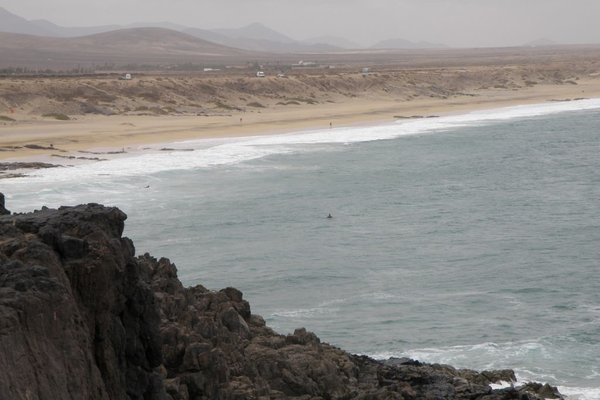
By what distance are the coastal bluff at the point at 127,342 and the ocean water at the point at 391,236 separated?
4.17m

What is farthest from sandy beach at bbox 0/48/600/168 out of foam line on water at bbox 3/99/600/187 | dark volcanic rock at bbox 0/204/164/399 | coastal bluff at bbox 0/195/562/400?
dark volcanic rock at bbox 0/204/164/399

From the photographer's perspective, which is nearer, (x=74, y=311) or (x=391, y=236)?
(x=74, y=311)

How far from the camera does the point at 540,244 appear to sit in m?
31.1

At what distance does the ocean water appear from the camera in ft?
74.8

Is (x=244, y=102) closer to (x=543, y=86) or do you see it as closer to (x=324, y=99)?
(x=324, y=99)

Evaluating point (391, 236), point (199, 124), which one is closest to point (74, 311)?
point (391, 236)

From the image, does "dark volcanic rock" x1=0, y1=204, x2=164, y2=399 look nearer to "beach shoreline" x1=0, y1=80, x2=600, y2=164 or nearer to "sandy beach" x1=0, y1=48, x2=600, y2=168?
"sandy beach" x1=0, y1=48, x2=600, y2=168

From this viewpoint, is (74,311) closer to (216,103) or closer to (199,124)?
(199,124)

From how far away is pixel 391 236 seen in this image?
32.5 m

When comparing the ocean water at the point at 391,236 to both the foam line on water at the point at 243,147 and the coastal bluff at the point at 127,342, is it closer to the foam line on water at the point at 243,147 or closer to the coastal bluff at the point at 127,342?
the foam line on water at the point at 243,147

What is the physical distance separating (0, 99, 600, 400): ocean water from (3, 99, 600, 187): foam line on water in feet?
0.73

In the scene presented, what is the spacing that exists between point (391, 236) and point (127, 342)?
20227 millimetres

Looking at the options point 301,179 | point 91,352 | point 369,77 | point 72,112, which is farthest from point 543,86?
point 91,352

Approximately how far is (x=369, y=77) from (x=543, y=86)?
22.4 metres
